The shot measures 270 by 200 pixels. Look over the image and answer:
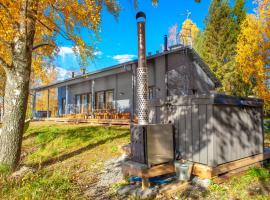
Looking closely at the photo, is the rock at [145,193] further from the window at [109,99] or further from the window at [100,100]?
the window at [100,100]

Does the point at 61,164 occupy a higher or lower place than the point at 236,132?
lower

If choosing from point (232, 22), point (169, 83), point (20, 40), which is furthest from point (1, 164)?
point (232, 22)

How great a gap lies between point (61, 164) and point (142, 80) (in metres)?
3.69

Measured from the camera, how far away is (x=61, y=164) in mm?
6461

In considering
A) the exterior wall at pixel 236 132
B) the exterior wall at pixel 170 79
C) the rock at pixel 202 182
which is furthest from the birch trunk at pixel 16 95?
the exterior wall at pixel 170 79

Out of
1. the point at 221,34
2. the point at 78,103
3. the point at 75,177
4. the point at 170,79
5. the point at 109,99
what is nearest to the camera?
the point at 75,177

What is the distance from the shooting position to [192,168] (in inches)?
182

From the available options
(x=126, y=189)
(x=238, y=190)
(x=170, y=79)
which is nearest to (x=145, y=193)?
(x=126, y=189)

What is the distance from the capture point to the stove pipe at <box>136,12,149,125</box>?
4727mm

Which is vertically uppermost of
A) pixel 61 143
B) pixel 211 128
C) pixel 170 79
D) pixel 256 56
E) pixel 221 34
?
pixel 221 34

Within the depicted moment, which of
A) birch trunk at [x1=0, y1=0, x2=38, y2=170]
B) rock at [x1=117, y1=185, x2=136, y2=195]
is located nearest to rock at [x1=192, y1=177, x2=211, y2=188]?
rock at [x1=117, y1=185, x2=136, y2=195]

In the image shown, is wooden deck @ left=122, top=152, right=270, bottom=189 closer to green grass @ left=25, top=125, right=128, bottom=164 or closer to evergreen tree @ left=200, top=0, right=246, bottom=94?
green grass @ left=25, top=125, right=128, bottom=164

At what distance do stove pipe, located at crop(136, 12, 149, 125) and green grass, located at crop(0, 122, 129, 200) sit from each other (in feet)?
6.59

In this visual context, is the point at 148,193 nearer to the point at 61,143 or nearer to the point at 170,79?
the point at 61,143
